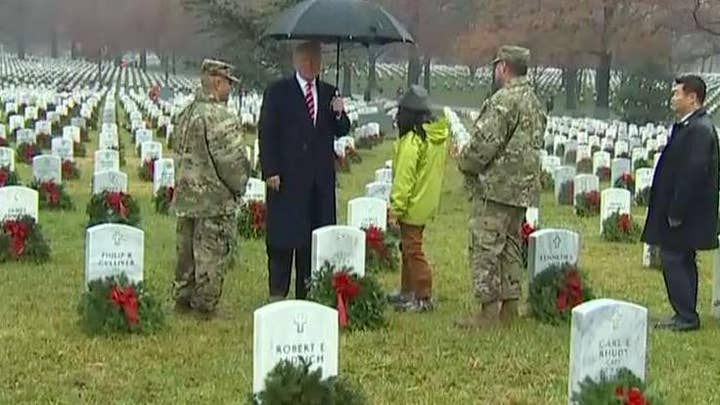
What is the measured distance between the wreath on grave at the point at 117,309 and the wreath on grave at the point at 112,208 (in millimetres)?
4242

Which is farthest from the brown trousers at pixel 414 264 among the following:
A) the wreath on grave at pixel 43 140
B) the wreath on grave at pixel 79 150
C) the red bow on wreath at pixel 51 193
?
the wreath on grave at pixel 43 140

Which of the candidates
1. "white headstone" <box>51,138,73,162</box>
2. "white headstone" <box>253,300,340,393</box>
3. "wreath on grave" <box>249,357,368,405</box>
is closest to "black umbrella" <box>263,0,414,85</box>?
"white headstone" <box>253,300,340,393</box>

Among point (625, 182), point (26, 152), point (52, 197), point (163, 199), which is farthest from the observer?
point (26, 152)

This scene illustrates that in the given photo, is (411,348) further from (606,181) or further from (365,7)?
(606,181)

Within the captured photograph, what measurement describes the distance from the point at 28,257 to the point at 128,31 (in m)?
58.1

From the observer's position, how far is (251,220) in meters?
12.7

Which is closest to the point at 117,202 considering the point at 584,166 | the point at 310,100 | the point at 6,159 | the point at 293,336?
the point at 6,159

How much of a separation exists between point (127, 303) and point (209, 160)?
42.8 inches

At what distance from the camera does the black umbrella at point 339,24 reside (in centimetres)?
857

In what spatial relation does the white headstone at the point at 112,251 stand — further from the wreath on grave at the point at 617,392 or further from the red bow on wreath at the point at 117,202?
the red bow on wreath at the point at 117,202

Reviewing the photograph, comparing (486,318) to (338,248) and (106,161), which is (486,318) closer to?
(338,248)

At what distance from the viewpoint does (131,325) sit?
7.77m

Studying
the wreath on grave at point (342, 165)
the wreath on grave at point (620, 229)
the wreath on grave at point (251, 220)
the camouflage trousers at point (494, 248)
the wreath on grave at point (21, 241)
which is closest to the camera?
the camouflage trousers at point (494, 248)

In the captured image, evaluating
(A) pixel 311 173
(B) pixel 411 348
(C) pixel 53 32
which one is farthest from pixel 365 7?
(C) pixel 53 32
